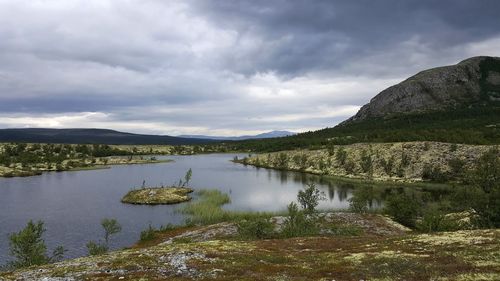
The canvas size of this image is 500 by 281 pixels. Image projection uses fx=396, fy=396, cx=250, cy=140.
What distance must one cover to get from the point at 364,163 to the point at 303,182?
115 feet

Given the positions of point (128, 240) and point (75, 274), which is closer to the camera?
point (75, 274)

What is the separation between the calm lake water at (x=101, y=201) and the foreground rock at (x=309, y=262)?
30.8m

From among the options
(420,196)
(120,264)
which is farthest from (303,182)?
(120,264)

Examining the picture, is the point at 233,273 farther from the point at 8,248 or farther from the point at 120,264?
the point at 8,248

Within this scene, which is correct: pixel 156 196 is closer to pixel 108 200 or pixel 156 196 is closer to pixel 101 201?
pixel 108 200

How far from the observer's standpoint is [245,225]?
6188 centimetres

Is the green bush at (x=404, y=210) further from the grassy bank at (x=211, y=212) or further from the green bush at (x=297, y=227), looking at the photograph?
the grassy bank at (x=211, y=212)

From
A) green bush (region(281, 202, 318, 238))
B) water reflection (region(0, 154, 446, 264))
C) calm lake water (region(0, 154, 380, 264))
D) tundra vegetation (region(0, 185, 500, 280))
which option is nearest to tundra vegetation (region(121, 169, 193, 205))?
calm lake water (region(0, 154, 380, 264))

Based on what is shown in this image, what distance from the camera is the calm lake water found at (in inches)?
2968

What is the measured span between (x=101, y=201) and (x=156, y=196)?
50.3 feet

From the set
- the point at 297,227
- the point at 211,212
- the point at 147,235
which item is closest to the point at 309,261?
the point at 297,227

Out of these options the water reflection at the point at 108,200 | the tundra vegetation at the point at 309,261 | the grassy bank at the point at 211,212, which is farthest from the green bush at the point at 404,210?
the tundra vegetation at the point at 309,261

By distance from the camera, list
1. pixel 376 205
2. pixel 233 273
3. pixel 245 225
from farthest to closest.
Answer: pixel 376 205 → pixel 245 225 → pixel 233 273

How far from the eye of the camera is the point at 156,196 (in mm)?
→ 117188
